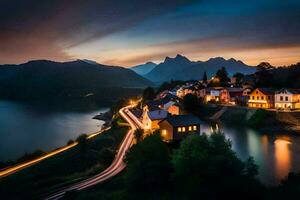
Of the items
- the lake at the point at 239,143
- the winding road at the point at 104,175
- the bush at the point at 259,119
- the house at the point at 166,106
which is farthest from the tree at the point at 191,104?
the winding road at the point at 104,175

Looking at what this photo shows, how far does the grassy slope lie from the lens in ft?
87.2

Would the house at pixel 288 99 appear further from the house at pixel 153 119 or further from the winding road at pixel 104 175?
the winding road at pixel 104 175

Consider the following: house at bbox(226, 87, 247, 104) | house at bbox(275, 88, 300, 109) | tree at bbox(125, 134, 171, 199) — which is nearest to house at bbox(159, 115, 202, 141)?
tree at bbox(125, 134, 171, 199)

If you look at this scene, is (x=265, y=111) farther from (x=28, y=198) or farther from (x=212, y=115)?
(x=28, y=198)

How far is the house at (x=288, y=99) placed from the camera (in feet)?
189

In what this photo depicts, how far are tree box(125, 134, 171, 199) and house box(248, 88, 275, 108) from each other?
45.7 metres

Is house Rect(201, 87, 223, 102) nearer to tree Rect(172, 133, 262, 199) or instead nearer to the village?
the village

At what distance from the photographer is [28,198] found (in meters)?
24.5

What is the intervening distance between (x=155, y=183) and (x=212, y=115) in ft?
152

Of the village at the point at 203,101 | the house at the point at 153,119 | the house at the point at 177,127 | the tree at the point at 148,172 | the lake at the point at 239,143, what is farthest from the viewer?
the house at the point at 153,119

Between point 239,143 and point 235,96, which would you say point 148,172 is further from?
point 235,96

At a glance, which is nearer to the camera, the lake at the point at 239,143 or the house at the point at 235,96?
the lake at the point at 239,143

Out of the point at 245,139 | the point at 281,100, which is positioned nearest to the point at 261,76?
the point at 281,100

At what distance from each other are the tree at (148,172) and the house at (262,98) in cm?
4574
